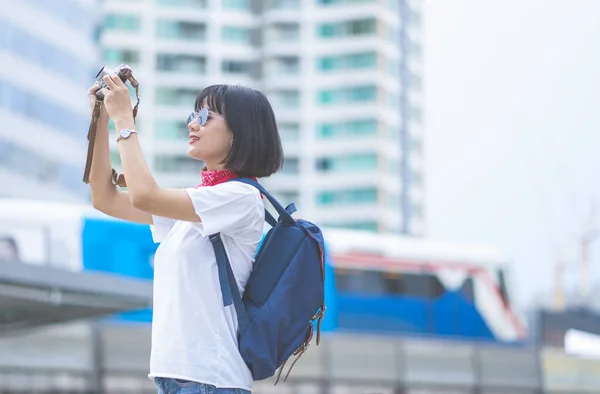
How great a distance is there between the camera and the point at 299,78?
243 feet

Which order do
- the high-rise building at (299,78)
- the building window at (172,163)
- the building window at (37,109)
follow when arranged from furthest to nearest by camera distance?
1. the building window at (172,163)
2. the high-rise building at (299,78)
3. the building window at (37,109)

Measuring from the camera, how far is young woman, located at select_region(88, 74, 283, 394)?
294 cm

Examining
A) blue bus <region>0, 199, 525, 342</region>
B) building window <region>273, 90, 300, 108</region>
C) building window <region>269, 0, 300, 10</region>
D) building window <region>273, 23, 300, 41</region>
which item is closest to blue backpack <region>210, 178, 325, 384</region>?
blue bus <region>0, 199, 525, 342</region>

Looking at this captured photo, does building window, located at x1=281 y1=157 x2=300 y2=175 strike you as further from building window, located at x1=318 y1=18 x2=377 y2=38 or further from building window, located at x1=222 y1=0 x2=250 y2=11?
building window, located at x1=222 y1=0 x2=250 y2=11

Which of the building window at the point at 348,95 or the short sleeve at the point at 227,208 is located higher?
the building window at the point at 348,95

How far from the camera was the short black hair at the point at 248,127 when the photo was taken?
3166 mm

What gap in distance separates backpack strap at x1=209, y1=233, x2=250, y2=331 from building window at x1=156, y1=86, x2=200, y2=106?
226 ft

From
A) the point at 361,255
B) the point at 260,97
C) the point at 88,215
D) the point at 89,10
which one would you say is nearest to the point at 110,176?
the point at 260,97

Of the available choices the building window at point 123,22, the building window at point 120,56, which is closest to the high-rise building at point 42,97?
the building window at point 120,56

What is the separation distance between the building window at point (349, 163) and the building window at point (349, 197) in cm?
126

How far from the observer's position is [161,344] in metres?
2.98

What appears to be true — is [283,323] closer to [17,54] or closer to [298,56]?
[17,54]

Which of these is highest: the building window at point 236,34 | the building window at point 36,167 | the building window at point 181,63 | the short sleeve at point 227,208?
the building window at point 236,34

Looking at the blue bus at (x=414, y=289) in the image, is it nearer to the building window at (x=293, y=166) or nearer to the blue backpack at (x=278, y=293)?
the blue backpack at (x=278, y=293)
